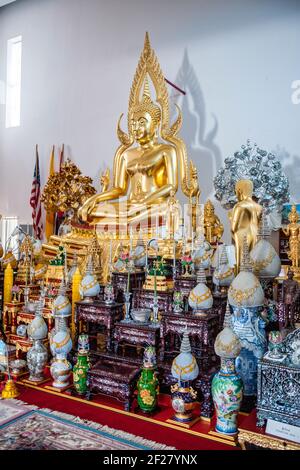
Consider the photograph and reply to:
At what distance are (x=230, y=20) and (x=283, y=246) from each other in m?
3.31

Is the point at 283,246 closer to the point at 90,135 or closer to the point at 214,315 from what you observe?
the point at 214,315

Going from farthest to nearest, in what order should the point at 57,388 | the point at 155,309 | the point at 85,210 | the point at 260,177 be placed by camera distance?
the point at 85,210
the point at 260,177
the point at 155,309
the point at 57,388

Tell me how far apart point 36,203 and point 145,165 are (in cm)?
251

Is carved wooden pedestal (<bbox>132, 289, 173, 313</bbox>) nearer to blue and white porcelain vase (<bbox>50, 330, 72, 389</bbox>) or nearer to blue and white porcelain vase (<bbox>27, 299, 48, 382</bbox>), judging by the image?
blue and white porcelain vase (<bbox>50, 330, 72, 389</bbox>)

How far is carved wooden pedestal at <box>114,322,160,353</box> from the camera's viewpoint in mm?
2598

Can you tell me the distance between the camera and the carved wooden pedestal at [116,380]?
238 centimetres

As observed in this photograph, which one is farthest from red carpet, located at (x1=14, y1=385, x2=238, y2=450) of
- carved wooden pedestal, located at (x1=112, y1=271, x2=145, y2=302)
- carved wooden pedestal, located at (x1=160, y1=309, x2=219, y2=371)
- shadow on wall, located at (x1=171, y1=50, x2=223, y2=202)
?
shadow on wall, located at (x1=171, y1=50, x2=223, y2=202)

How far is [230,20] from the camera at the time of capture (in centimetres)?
562

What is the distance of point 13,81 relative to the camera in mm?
8195

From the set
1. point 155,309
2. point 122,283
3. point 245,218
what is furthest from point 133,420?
point 245,218

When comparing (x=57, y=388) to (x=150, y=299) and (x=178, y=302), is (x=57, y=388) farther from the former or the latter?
(x=178, y=302)

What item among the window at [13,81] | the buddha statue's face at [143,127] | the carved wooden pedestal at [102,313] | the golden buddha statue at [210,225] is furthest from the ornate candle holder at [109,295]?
the window at [13,81]

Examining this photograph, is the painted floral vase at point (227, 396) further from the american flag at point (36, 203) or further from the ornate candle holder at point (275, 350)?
the american flag at point (36, 203)

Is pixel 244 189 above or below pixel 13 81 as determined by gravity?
below
